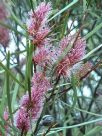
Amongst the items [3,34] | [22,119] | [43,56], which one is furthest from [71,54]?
[3,34]

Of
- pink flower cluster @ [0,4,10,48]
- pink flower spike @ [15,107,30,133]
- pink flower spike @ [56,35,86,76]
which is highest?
pink flower cluster @ [0,4,10,48]

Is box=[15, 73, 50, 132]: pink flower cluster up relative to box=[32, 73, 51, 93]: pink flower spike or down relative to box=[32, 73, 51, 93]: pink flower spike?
down

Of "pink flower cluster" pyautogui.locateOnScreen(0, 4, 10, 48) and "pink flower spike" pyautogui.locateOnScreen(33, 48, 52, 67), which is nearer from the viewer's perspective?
"pink flower spike" pyautogui.locateOnScreen(33, 48, 52, 67)

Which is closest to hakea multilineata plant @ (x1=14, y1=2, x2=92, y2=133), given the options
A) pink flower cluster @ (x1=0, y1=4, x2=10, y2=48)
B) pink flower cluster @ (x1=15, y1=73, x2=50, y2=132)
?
pink flower cluster @ (x1=15, y1=73, x2=50, y2=132)

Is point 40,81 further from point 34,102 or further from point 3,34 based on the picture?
point 3,34

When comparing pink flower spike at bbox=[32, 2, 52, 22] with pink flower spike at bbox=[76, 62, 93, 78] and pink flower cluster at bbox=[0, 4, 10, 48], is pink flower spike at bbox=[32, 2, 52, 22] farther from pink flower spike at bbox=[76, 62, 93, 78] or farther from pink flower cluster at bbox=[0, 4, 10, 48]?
pink flower cluster at bbox=[0, 4, 10, 48]

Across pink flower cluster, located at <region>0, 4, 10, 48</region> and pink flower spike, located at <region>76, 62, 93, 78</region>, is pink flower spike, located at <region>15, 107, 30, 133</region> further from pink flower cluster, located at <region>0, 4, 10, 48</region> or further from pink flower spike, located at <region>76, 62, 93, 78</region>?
pink flower cluster, located at <region>0, 4, 10, 48</region>

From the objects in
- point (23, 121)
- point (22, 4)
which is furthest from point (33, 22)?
point (22, 4)

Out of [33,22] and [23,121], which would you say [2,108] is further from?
[33,22]
